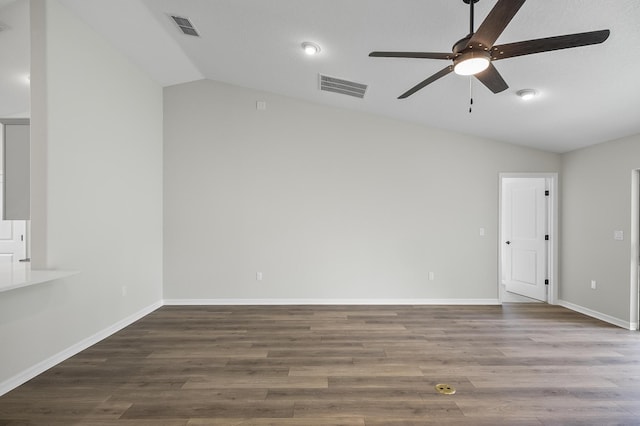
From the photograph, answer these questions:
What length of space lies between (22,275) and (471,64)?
12.1ft

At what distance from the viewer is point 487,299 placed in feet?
15.0

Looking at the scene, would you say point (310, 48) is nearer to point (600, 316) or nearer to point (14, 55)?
point (14, 55)

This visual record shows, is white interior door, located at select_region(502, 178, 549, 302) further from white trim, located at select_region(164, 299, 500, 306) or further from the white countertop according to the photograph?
the white countertop

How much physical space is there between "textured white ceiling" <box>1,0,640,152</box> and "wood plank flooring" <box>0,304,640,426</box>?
2.61 metres

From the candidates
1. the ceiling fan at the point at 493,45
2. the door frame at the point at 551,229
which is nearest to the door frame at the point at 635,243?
the door frame at the point at 551,229

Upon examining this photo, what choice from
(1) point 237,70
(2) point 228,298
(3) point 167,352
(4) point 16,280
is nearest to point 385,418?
(3) point 167,352

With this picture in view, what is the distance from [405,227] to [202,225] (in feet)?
10.5

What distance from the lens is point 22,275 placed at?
2.34 m

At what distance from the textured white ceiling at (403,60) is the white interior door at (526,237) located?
0.81m

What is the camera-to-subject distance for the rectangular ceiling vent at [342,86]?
3.74 metres

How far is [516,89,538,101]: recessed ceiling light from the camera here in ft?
9.92

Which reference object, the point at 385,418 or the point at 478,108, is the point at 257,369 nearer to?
the point at 385,418

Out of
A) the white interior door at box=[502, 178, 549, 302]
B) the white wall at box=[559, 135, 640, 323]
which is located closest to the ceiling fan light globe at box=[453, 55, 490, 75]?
the white wall at box=[559, 135, 640, 323]

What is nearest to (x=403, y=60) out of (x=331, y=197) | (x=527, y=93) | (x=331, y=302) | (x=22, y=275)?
(x=527, y=93)
